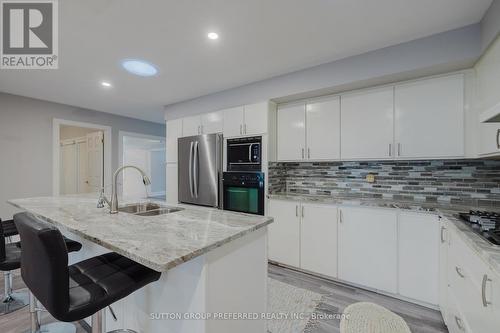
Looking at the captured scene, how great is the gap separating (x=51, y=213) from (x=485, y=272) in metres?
2.60

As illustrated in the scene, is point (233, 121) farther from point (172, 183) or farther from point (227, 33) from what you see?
point (172, 183)

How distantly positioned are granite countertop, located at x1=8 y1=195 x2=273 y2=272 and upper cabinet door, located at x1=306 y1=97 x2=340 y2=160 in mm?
1548

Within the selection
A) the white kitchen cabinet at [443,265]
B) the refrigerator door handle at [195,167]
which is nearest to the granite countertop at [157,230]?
the white kitchen cabinet at [443,265]

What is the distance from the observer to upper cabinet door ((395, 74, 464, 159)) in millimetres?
2012

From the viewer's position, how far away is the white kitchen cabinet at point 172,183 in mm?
3848

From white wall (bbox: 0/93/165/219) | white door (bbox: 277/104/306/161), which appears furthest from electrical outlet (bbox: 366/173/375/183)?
white wall (bbox: 0/93/165/219)

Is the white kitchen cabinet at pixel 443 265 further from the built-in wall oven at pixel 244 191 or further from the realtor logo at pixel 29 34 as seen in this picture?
the realtor logo at pixel 29 34

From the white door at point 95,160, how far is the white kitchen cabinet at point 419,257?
5281 millimetres

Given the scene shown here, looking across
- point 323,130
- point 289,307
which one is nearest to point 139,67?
point 323,130

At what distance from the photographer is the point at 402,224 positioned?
2.06 metres

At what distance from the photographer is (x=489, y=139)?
1673 mm

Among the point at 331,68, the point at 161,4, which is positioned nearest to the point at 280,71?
the point at 331,68

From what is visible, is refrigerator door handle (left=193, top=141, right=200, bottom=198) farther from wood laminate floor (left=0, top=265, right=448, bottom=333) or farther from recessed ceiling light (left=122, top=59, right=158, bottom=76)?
wood laminate floor (left=0, top=265, right=448, bottom=333)

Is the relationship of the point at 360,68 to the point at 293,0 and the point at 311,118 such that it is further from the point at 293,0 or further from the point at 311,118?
the point at 293,0
